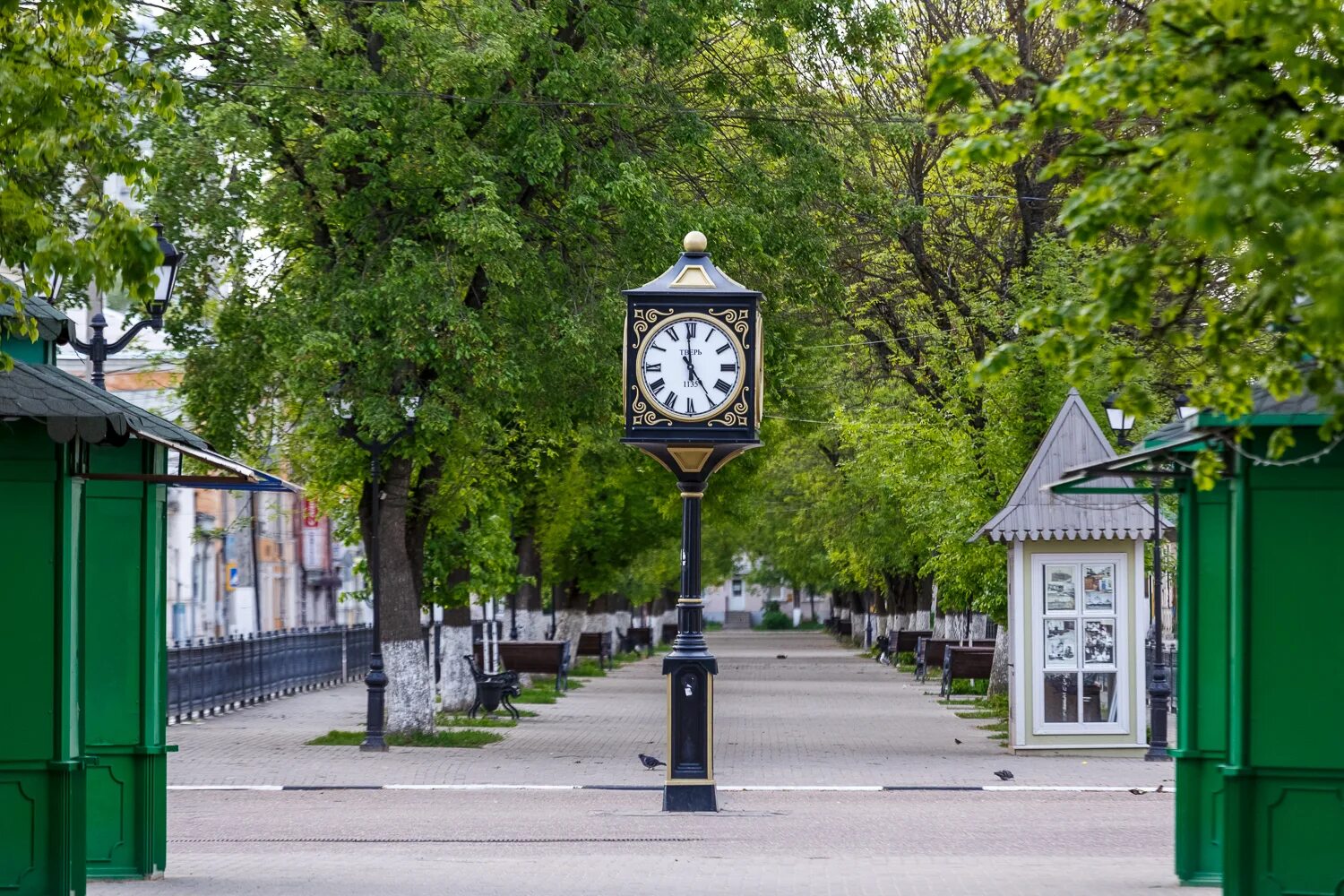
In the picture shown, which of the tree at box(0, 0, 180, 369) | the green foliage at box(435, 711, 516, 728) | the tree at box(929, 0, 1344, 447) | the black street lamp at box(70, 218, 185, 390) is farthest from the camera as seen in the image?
the green foliage at box(435, 711, 516, 728)

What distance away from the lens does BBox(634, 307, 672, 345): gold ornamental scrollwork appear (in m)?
16.7

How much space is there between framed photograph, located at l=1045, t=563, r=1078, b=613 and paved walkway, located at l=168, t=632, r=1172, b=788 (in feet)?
→ 6.01

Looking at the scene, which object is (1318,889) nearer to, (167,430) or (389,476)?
(167,430)

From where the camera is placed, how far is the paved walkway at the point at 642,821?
12.3m

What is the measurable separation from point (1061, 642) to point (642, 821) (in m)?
8.28

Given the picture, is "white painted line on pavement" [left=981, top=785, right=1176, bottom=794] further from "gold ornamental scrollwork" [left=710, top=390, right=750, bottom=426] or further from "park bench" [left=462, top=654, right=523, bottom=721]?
"park bench" [left=462, top=654, right=523, bottom=721]

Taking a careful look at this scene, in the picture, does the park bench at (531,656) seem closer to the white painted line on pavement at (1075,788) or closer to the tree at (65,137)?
the white painted line on pavement at (1075,788)

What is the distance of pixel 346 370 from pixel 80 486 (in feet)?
40.1

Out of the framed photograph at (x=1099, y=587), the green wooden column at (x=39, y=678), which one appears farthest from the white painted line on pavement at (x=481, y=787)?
the green wooden column at (x=39, y=678)

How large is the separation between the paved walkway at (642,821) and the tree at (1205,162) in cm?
485

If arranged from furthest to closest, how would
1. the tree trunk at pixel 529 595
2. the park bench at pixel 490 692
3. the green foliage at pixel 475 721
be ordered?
the tree trunk at pixel 529 595 < the park bench at pixel 490 692 < the green foliage at pixel 475 721

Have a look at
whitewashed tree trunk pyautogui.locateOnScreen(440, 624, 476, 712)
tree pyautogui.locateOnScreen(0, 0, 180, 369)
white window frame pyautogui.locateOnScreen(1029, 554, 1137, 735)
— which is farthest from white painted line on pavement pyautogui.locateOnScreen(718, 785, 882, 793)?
whitewashed tree trunk pyautogui.locateOnScreen(440, 624, 476, 712)

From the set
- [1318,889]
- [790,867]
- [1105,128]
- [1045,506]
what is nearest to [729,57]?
[1105,128]

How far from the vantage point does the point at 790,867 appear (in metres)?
13.1
